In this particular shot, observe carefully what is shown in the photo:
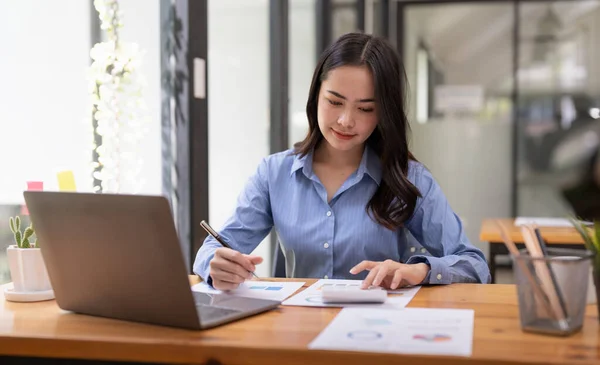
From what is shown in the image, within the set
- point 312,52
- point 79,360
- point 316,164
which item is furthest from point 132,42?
point 312,52

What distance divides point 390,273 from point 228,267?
345 millimetres

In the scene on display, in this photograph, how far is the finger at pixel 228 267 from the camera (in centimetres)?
157

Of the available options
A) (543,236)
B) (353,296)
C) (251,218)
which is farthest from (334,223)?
(543,236)

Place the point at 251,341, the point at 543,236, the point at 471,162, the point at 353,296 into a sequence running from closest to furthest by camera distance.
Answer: the point at 251,341, the point at 353,296, the point at 543,236, the point at 471,162

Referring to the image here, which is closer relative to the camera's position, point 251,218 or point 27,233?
point 27,233

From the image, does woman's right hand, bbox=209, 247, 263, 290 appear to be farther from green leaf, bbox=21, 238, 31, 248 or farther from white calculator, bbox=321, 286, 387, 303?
green leaf, bbox=21, 238, 31, 248

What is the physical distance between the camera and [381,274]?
1546 mm

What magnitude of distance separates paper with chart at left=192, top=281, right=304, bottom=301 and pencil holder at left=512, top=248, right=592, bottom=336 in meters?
0.50

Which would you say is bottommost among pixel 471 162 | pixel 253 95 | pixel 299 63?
pixel 471 162

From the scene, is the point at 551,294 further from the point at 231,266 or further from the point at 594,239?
the point at 231,266

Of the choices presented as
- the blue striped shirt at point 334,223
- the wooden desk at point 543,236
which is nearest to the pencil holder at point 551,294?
the blue striped shirt at point 334,223

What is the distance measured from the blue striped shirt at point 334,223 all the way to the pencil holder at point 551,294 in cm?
69

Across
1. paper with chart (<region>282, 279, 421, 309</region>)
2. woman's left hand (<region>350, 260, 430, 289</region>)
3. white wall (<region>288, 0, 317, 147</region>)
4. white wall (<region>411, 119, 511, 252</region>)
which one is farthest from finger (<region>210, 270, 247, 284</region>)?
white wall (<region>411, 119, 511, 252</region>)

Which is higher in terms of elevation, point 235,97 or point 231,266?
point 235,97
